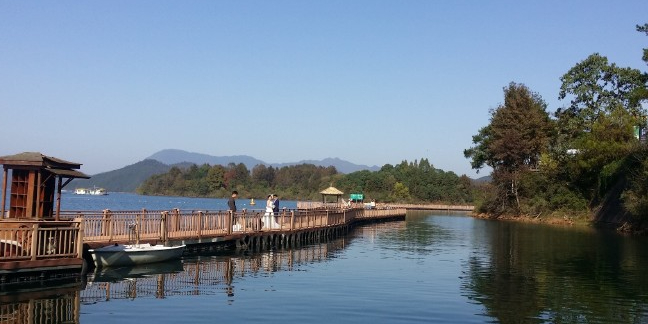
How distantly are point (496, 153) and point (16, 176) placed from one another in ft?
225

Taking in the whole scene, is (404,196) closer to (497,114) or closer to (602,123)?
(497,114)

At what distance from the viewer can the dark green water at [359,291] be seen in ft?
53.2

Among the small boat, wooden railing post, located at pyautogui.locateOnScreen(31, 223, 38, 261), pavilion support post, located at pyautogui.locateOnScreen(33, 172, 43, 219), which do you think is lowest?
the small boat

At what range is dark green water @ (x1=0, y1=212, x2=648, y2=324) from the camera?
16203 millimetres

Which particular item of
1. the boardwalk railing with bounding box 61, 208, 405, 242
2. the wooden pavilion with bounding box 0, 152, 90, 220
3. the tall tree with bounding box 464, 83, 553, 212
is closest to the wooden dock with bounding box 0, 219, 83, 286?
the wooden pavilion with bounding box 0, 152, 90, 220

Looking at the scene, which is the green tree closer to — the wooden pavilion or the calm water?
the calm water

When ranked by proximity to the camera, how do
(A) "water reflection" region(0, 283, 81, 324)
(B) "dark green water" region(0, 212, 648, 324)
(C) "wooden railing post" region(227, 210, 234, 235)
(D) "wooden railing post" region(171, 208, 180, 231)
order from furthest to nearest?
(C) "wooden railing post" region(227, 210, 234, 235) < (D) "wooden railing post" region(171, 208, 180, 231) < (B) "dark green water" region(0, 212, 648, 324) < (A) "water reflection" region(0, 283, 81, 324)

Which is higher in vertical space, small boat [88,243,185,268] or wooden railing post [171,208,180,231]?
wooden railing post [171,208,180,231]

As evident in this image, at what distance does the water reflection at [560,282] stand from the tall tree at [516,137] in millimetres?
39183

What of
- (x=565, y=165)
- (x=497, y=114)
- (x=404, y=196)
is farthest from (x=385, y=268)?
(x=404, y=196)

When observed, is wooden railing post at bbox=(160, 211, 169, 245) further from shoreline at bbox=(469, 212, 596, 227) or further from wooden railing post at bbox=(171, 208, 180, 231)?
shoreline at bbox=(469, 212, 596, 227)

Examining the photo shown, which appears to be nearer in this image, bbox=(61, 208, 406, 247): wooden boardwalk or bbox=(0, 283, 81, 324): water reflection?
bbox=(0, 283, 81, 324): water reflection

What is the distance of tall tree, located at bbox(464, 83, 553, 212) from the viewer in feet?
261

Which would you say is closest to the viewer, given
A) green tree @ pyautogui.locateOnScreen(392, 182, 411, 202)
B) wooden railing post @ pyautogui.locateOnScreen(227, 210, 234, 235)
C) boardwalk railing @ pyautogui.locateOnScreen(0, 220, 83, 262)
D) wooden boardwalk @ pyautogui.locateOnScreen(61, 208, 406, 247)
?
boardwalk railing @ pyautogui.locateOnScreen(0, 220, 83, 262)
